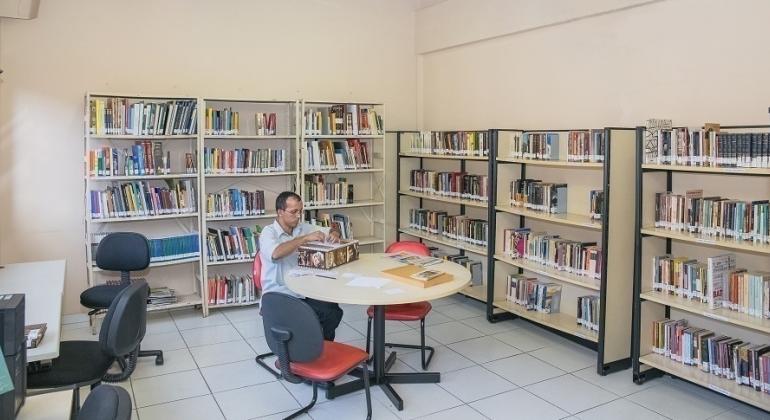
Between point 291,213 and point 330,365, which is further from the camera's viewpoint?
point 291,213

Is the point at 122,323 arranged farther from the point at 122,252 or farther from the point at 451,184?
the point at 451,184

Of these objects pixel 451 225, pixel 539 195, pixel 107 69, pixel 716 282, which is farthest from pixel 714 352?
pixel 107 69

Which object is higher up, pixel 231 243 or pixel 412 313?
pixel 231 243

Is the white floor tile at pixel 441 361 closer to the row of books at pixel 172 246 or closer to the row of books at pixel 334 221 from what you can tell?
the row of books at pixel 334 221

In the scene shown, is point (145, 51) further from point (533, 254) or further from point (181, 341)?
point (533, 254)

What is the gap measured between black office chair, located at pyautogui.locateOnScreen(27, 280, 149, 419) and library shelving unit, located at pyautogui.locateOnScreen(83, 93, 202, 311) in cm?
218

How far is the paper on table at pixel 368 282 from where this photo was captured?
395cm

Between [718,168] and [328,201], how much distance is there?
3945mm

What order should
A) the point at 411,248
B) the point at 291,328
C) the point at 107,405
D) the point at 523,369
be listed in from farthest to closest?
1. the point at 411,248
2. the point at 523,369
3. the point at 291,328
4. the point at 107,405

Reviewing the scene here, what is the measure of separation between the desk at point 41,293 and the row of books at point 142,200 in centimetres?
91

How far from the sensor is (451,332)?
18.4 ft

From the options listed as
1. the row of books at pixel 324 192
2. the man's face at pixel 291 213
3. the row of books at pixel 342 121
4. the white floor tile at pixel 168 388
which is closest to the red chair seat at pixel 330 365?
the white floor tile at pixel 168 388

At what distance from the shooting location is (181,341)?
5363 mm

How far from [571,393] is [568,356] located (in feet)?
2.46
